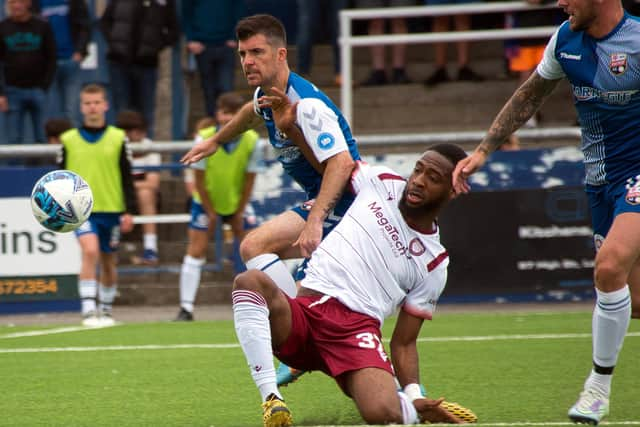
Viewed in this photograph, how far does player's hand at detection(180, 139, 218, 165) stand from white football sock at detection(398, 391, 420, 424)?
7.50 ft

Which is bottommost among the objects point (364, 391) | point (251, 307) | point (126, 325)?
point (126, 325)

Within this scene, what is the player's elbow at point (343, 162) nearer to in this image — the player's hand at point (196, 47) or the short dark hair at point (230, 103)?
the short dark hair at point (230, 103)

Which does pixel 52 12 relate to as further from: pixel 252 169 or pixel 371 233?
pixel 371 233

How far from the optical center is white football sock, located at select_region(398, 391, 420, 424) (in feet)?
18.3

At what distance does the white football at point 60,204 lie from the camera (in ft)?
27.3

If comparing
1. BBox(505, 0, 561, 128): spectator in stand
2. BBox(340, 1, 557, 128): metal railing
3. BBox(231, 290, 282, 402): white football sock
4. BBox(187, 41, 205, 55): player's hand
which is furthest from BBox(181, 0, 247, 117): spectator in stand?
BBox(231, 290, 282, 402): white football sock

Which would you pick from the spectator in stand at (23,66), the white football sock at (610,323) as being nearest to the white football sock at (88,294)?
the spectator in stand at (23,66)

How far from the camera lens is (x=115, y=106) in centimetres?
1482

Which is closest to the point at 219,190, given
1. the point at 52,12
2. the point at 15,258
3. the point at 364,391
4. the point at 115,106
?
the point at 15,258

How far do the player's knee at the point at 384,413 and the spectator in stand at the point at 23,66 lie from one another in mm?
9355

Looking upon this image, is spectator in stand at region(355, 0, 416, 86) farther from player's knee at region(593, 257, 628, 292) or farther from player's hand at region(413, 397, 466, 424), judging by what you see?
player's hand at region(413, 397, 466, 424)

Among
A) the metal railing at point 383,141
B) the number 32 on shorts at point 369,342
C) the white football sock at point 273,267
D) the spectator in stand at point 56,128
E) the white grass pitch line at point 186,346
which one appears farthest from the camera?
the spectator in stand at point 56,128

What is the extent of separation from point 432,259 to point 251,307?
102 centimetres

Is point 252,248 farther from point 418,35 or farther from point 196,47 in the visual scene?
point 196,47
